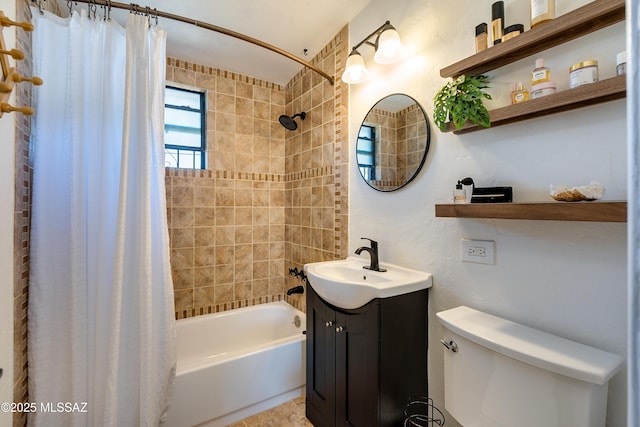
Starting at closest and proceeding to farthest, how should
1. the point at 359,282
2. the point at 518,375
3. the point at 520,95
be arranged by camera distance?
the point at 518,375 < the point at 520,95 < the point at 359,282

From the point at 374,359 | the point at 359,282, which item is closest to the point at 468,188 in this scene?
the point at 359,282

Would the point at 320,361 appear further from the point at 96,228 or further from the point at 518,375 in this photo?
the point at 96,228

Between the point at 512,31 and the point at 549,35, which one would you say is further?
the point at 512,31

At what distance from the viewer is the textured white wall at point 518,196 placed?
78 centimetres

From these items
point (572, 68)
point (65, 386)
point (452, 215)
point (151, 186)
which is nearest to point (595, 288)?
point (452, 215)

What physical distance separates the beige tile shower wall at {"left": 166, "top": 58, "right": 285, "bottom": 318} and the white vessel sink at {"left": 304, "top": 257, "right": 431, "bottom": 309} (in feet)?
3.71

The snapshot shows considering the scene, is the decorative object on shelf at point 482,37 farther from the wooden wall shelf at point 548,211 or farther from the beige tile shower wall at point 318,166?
the beige tile shower wall at point 318,166

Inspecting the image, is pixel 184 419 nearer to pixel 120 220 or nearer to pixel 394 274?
pixel 120 220

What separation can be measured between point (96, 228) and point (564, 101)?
194 cm

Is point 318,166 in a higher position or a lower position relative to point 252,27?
lower

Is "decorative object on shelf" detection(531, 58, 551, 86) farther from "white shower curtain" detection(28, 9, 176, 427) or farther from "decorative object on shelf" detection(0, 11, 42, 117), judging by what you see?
"white shower curtain" detection(28, 9, 176, 427)

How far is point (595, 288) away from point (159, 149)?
189cm

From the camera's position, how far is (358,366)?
123 cm

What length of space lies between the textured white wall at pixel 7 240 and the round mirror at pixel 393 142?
5.35ft
